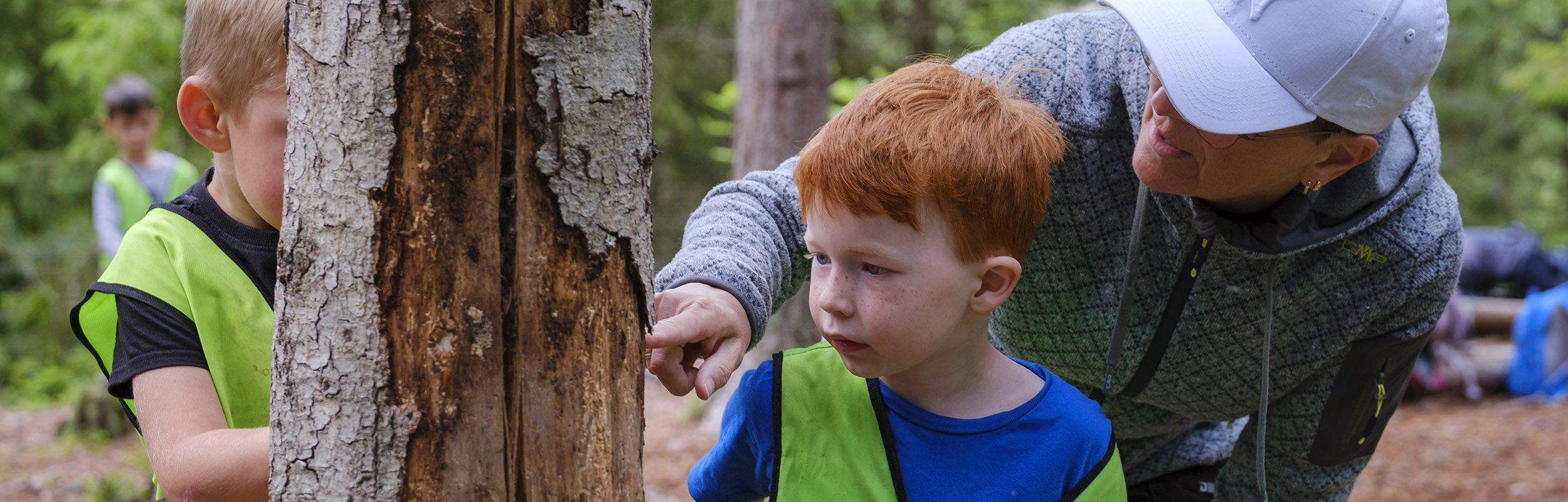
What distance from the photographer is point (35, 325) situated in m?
10.7

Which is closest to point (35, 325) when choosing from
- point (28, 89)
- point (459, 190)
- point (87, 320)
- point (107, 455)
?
point (28, 89)

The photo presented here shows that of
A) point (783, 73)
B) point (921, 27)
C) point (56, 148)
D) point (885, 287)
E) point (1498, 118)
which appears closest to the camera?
point (885, 287)

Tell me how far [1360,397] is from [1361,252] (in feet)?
1.00

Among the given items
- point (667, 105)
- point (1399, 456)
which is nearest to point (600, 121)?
point (1399, 456)

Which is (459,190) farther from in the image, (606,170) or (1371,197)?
(1371,197)

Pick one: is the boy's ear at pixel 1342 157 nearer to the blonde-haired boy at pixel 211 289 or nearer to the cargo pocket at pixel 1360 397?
the cargo pocket at pixel 1360 397

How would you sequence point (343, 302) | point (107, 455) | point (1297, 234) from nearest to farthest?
point (343, 302) → point (1297, 234) → point (107, 455)

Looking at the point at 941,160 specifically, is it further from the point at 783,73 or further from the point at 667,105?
the point at 667,105

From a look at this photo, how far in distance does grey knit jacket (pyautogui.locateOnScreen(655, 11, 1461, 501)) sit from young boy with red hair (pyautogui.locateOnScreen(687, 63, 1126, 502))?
0.24 metres

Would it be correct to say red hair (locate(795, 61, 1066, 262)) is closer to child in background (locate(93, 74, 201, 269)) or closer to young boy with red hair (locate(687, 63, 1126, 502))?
young boy with red hair (locate(687, 63, 1126, 502))

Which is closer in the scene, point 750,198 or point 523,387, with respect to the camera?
point 523,387

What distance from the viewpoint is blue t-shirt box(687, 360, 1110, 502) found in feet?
5.00

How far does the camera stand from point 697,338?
1465 millimetres

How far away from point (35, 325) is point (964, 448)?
12291mm
